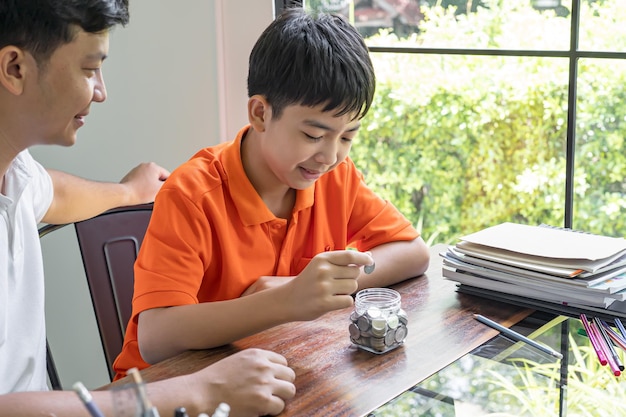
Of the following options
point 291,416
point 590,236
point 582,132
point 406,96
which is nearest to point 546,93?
point 582,132

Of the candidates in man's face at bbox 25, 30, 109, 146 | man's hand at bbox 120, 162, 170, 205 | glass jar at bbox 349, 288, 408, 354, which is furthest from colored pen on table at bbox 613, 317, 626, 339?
man's hand at bbox 120, 162, 170, 205

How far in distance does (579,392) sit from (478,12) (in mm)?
1305

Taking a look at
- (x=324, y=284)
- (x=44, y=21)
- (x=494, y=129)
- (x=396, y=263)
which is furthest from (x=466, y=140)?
(x=44, y=21)

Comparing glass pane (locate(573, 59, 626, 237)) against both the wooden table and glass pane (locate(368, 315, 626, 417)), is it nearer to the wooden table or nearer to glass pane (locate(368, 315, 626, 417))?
the wooden table

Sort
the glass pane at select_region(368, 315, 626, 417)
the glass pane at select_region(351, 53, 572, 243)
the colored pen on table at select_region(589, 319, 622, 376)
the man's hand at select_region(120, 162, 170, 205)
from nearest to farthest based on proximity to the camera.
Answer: the glass pane at select_region(368, 315, 626, 417)
the colored pen on table at select_region(589, 319, 622, 376)
the man's hand at select_region(120, 162, 170, 205)
the glass pane at select_region(351, 53, 572, 243)

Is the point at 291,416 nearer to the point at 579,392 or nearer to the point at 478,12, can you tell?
the point at 579,392

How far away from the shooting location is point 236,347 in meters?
1.31

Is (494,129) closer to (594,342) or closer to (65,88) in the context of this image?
(594,342)

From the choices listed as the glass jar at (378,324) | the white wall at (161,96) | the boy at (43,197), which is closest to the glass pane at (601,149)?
the white wall at (161,96)

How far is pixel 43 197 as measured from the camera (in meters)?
1.65

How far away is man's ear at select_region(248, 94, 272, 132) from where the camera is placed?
1544 millimetres

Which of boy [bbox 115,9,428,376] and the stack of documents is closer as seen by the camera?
boy [bbox 115,9,428,376]

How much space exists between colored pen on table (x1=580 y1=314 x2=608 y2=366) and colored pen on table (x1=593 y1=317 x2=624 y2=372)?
0.04 feet

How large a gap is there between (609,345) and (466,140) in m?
1.19
